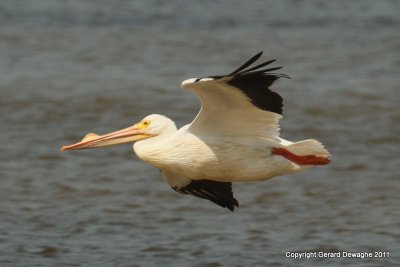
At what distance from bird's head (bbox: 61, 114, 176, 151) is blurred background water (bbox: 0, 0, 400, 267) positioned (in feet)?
6.79

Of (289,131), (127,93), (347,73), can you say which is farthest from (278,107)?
(347,73)

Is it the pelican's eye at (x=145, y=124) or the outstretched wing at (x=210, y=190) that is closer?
the pelican's eye at (x=145, y=124)

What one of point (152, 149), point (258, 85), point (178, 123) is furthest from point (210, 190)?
point (178, 123)

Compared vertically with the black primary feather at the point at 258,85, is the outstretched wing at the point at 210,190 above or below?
below

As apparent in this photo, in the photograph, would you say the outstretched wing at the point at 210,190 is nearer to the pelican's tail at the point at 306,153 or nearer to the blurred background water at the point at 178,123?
the pelican's tail at the point at 306,153

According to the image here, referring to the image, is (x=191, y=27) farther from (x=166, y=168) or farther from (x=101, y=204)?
(x=166, y=168)

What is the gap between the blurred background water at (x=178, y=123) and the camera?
10617mm

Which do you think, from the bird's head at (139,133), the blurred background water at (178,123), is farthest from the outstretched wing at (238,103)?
the blurred background water at (178,123)

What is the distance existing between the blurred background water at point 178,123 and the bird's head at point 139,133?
207cm

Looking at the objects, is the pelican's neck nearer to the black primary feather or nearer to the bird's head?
the bird's head

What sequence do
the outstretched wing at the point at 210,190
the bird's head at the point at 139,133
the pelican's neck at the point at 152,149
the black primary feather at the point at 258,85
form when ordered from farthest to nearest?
the outstretched wing at the point at 210,190 < the bird's head at the point at 139,133 < the pelican's neck at the point at 152,149 < the black primary feather at the point at 258,85

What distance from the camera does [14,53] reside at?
1772 cm

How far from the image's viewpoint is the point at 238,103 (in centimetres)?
763

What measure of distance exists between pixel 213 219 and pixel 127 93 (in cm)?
470
